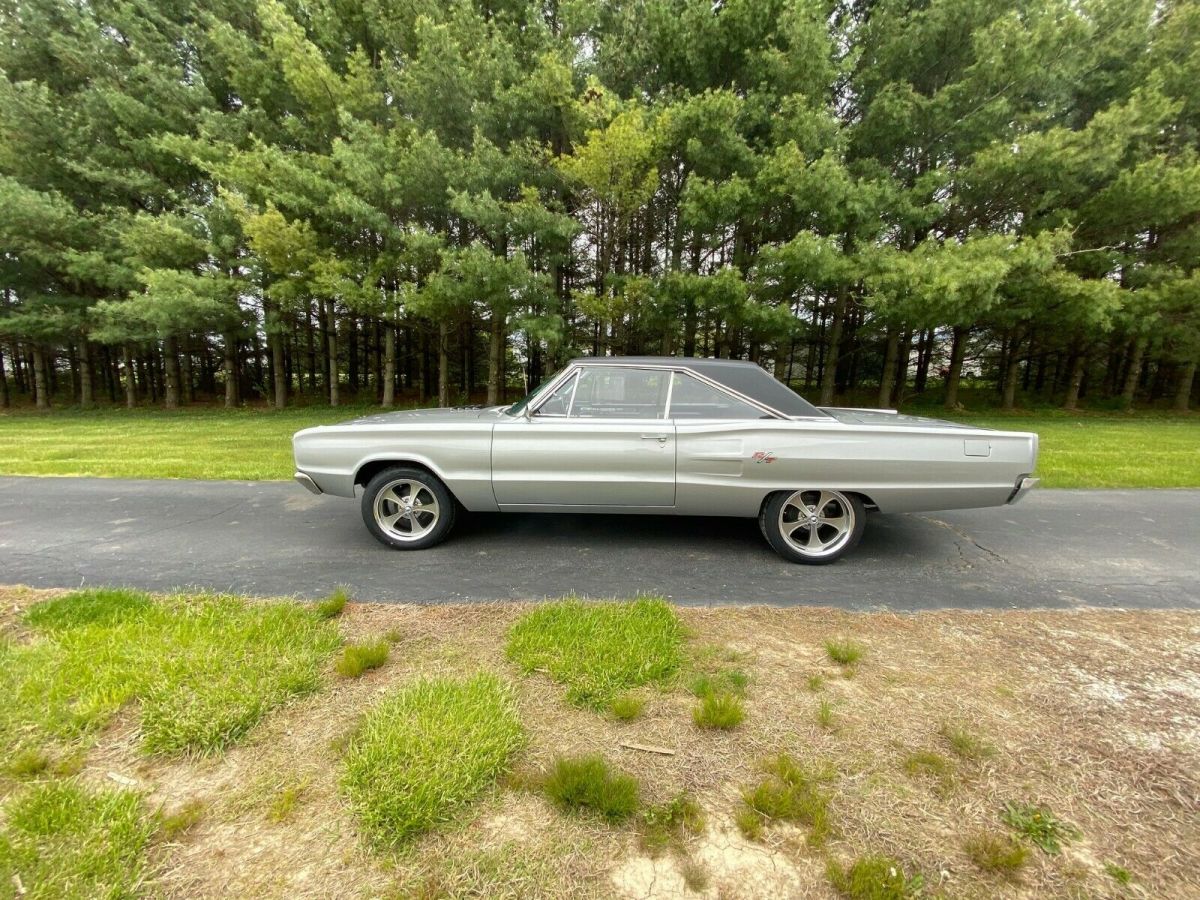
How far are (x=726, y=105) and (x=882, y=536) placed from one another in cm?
933

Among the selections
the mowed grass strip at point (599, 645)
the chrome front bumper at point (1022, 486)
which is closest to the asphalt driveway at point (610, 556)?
the mowed grass strip at point (599, 645)

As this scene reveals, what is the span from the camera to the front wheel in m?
3.83

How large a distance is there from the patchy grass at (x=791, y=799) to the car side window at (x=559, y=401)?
2824 mm

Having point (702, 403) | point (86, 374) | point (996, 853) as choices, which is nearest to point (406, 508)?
point (702, 403)

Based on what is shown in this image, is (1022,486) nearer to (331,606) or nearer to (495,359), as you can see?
(331,606)

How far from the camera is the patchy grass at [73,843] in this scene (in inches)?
53.4

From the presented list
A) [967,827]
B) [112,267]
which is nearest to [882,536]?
[967,827]

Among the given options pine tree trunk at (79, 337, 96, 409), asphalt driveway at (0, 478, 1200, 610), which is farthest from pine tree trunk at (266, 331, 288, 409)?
asphalt driveway at (0, 478, 1200, 610)

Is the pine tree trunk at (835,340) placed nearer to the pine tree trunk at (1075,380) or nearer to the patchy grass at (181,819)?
the pine tree trunk at (1075,380)

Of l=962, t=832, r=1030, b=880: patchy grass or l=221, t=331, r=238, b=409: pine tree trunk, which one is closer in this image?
l=962, t=832, r=1030, b=880: patchy grass

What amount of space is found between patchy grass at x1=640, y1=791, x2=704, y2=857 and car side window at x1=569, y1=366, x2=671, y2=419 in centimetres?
274

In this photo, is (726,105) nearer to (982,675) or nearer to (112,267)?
(982,675)

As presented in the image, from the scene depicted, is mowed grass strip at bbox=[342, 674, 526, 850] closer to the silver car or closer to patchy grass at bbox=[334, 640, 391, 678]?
patchy grass at bbox=[334, 640, 391, 678]

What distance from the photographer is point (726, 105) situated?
983cm
